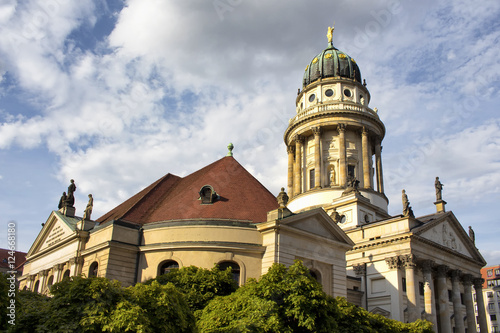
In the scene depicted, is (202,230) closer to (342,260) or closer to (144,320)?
(342,260)

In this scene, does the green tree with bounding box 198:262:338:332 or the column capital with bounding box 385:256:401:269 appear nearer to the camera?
the green tree with bounding box 198:262:338:332

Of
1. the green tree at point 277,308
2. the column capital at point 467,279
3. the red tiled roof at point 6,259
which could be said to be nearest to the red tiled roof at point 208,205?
the green tree at point 277,308

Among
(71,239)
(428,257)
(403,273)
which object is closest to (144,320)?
(71,239)

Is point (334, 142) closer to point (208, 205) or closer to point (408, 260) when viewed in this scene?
point (408, 260)

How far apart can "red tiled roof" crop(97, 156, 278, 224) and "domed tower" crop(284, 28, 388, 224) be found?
18449 millimetres

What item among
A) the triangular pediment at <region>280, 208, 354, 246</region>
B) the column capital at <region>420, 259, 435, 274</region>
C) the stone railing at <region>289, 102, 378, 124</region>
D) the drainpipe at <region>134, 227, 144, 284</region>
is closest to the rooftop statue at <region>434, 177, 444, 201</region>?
the column capital at <region>420, 259, 435, 274</region>

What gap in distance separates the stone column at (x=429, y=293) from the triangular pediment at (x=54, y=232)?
30.9m

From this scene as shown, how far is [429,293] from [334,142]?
74.9 ft

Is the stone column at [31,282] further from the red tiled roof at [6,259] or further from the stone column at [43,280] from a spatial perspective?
the red tiled roof at [6,259]

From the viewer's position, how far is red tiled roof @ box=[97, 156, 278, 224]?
32188 mm

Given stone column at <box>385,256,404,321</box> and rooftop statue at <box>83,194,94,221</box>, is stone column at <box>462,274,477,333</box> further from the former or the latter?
rooftop statue at <box>83,194,94,221</box>

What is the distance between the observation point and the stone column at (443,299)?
143 ft

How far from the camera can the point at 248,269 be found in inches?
1169

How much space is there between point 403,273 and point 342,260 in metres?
12.3
